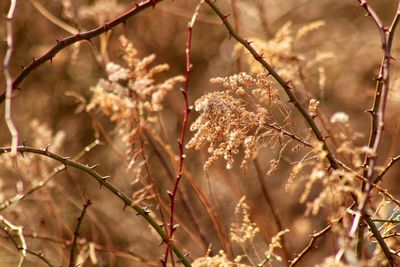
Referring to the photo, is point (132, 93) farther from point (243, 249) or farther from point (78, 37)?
point (243, 249)

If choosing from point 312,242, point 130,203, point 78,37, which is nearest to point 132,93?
point 78,37

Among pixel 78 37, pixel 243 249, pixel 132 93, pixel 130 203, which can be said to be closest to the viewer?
pixel 130 203

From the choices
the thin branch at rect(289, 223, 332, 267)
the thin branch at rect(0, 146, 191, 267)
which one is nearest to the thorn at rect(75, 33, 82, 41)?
the thin branch at rect(0, 146, 191, 267)

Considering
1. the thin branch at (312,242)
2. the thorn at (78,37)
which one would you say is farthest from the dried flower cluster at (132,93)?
the thin branch at (312,242)

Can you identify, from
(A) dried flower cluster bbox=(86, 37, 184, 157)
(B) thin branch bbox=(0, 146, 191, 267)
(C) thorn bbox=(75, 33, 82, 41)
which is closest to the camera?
(B) thin branch bbox=(0, 146, 191, 267)

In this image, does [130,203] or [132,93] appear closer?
[130,203]

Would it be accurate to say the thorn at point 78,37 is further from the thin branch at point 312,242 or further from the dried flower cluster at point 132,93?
the thin branch at point 312,242

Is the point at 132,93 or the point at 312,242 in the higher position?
the point at 132,93

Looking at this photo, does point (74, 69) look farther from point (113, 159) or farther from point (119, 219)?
point (119, 219)

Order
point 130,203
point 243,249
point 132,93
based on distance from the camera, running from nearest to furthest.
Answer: point 130,203 < point 243,249 < point 132,93

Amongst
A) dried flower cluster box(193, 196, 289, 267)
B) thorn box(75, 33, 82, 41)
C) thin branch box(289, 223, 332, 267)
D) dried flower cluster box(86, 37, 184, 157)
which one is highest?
dried flower cluster box(86, 37, 184, 157)

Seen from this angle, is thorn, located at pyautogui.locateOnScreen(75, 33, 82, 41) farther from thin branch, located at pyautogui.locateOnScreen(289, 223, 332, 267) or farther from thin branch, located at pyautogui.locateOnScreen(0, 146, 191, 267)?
thin branch, located at pyautogui.locateOnScreen(289, 223, 332, 267)

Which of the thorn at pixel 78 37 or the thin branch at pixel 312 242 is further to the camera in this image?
the thorn at pixel 78 37
